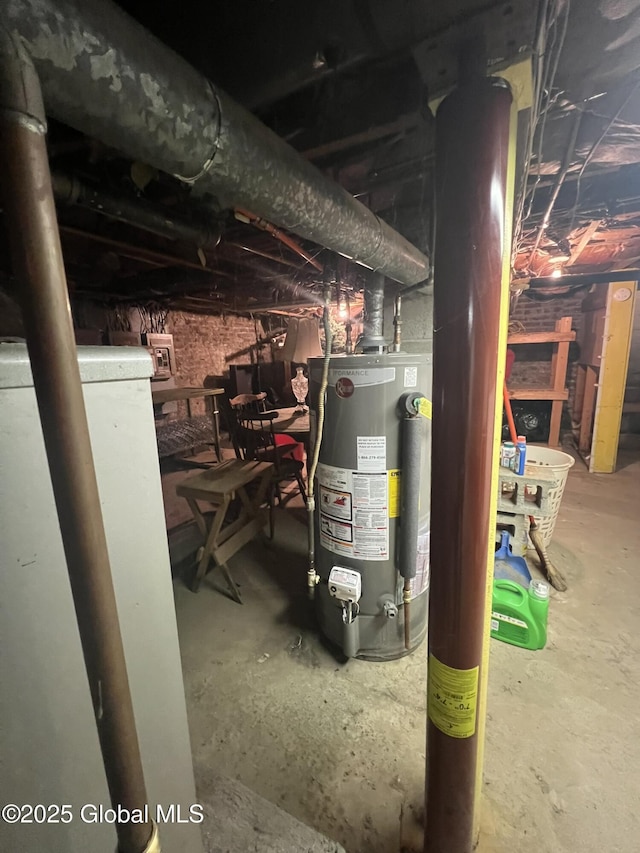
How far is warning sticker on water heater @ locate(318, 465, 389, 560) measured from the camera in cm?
141

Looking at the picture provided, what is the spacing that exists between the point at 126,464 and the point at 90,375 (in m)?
0.15

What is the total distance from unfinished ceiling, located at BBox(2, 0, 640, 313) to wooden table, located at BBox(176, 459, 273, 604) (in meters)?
1.30

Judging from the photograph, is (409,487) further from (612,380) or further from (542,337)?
(542,337)

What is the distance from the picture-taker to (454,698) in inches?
32.0

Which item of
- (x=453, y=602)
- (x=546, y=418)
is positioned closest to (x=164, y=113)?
(x=453, y=602)

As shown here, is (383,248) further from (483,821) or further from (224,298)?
(224,298)

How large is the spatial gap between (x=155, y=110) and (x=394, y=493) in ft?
4.16

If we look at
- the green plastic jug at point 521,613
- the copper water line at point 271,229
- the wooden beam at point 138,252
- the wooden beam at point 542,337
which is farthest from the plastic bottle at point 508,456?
the wooden beam at point 542,337

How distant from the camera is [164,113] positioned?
1.80 ft

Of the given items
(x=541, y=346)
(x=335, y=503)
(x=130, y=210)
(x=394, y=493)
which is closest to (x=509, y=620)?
(x=394, y=493)

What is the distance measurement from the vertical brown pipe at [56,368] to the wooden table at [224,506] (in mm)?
1583

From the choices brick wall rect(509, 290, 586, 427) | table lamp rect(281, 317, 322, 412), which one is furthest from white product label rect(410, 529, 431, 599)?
table lamp rect(281, 317, 322, 412)

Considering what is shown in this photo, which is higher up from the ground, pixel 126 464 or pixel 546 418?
pixel 126 464

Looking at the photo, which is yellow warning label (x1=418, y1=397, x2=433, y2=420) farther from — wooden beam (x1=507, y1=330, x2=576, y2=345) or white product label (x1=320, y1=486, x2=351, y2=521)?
wooden beam (x1=507, y1=330, x2=576, y2=345)
